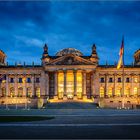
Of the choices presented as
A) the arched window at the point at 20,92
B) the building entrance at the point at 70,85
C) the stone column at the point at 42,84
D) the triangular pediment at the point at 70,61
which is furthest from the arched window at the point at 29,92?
the triangular pediment at the point at 70,61

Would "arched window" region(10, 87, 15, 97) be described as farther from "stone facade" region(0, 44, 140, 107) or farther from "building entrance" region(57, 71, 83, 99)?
"building entrance" region(57, 71, 83, 99)

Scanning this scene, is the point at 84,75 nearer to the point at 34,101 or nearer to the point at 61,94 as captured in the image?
the point at 61,94

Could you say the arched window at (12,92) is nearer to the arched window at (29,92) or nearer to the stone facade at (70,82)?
the stone facade at (70,82)

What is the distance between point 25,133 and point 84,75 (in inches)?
3033

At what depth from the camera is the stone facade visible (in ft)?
326

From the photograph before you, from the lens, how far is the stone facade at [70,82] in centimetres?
9950

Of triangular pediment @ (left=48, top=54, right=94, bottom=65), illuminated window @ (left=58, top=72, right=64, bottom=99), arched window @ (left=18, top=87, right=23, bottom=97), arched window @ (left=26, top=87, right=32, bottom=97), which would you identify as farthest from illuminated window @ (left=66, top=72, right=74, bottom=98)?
arched window @ (left=18, top=87, right=23, bottom=97)

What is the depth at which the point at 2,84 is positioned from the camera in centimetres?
10356

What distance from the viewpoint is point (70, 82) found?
3986 inches

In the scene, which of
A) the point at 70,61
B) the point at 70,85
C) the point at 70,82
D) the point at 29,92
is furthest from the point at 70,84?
the point at 29,92

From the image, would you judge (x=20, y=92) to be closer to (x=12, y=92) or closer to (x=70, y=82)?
(x=12, y=92)

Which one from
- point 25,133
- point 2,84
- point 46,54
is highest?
point 46,54

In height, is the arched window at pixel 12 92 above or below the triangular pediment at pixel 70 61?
below

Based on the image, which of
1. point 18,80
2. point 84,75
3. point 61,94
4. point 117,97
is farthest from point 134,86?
point 18,80
